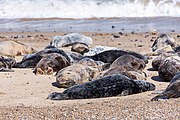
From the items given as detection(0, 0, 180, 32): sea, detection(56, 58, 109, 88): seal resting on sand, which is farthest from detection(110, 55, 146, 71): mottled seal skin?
detection(0, 0, 180, 32): sea

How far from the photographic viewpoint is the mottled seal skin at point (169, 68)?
7395 millimetres

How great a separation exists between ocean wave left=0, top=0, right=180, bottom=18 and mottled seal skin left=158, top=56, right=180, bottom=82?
57.4 ft

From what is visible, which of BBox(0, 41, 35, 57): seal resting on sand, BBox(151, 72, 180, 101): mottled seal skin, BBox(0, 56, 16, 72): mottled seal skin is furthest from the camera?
BBox(0, 41, 35, 57): seal resting on sand

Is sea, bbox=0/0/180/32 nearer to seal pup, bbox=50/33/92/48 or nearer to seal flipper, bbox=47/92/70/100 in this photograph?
seal pup, bbox=50/33/92/48

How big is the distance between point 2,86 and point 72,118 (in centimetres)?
296

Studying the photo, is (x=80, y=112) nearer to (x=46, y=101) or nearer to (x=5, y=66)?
(x=46, y=101)

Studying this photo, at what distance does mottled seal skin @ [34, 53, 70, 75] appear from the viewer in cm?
827

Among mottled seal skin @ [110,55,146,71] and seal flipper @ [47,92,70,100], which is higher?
mottled seal skin @ [110,55,146,71]

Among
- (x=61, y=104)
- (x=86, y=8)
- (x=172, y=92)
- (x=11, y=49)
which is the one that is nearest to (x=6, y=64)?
(x=11, y=49)

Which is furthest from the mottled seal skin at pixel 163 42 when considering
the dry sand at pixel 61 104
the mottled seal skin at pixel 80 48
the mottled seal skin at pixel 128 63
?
the mottled seal skin at pixel 128 63

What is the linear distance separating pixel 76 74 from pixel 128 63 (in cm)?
113

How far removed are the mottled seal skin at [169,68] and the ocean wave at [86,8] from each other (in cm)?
1749

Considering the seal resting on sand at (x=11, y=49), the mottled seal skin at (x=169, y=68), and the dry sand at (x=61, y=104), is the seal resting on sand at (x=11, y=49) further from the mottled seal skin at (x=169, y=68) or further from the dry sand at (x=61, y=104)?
the mottled seal skin at (x=169, y=68)

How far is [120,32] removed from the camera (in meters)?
16.1
